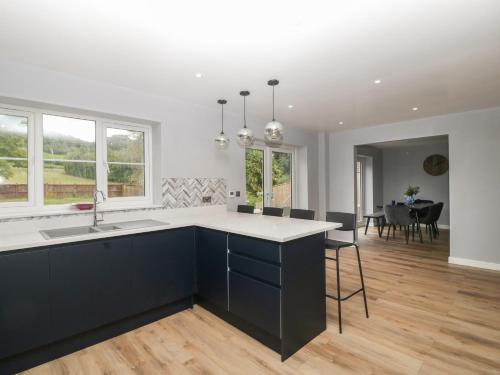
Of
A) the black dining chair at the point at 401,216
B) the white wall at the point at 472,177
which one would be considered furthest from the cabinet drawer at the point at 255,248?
the black dining chair at the point at 401,216

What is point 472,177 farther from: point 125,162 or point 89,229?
point 89,229

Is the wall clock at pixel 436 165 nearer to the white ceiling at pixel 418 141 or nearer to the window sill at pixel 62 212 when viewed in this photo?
the white ceiling at pixel 418 141

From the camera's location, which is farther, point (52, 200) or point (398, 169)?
point (398, 169)

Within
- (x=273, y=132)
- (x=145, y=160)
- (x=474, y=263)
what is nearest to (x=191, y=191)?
(x=145, y=160)

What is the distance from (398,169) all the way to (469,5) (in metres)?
7.15

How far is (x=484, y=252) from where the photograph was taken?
4.09 m

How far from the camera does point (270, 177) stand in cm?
486

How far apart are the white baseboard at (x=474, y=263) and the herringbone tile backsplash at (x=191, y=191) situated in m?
3.75

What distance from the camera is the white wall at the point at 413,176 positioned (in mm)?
→ 7384

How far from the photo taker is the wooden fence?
253cm

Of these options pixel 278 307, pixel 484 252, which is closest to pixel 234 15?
pixel 278 307

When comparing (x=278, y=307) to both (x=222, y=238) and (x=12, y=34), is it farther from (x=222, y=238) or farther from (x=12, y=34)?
(x=12, y=34)

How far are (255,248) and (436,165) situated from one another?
7.30 metres

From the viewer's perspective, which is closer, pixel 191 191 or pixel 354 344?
pixel 354 344
